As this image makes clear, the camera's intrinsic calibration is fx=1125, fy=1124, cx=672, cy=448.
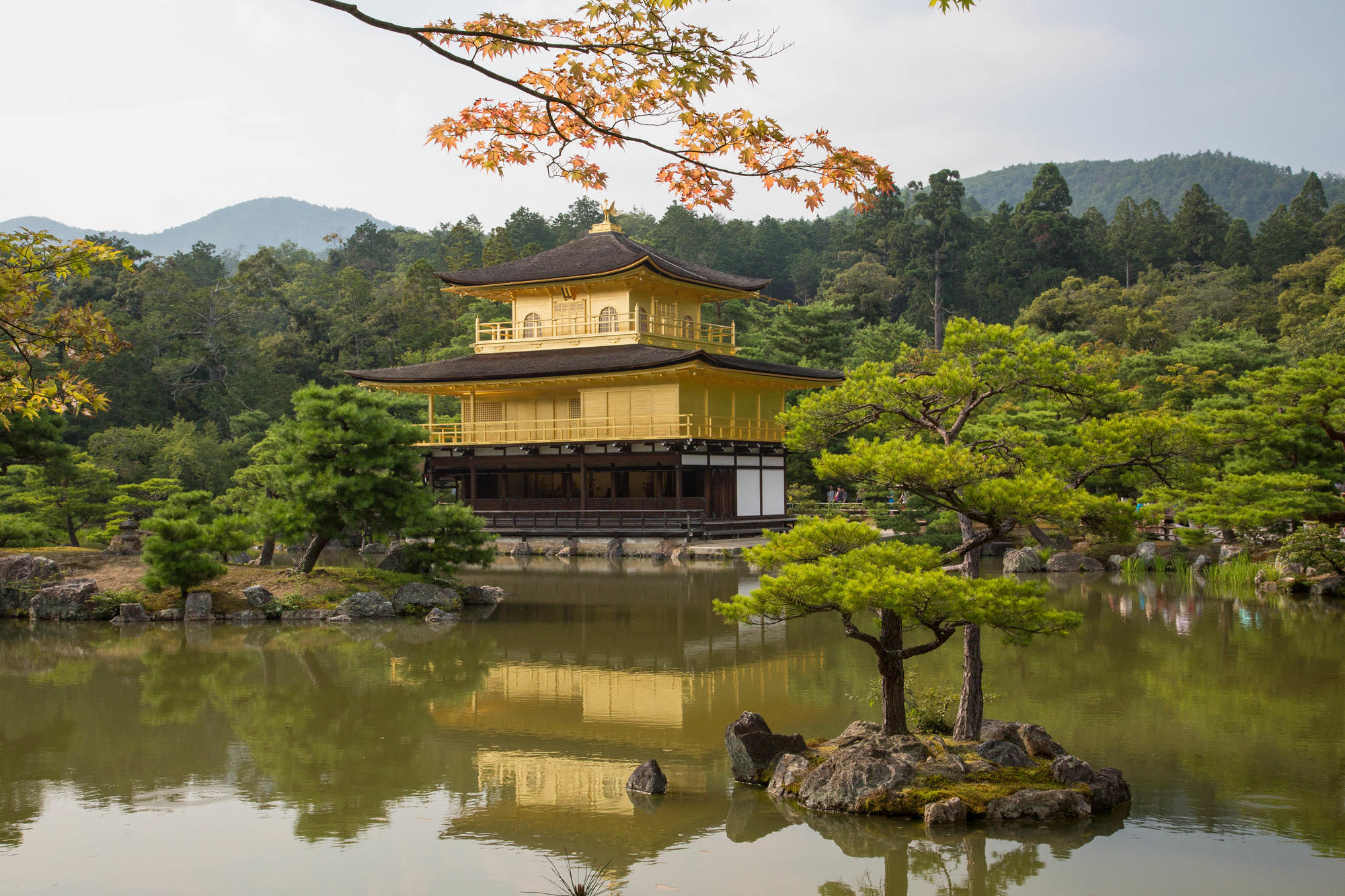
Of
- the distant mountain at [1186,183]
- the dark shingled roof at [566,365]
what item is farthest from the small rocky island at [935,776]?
the distant mountain at [1186,183]

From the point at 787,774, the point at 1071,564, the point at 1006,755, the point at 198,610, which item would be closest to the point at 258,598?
the point at 198,610

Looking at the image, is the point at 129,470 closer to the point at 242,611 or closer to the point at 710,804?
the point at 242,611

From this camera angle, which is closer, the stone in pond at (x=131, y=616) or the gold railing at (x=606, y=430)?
the stone in pond at (x=131, y=616)

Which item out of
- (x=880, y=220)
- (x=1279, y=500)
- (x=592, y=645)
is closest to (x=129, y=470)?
(x=592, y=645)

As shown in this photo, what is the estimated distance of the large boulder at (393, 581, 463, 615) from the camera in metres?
17.0

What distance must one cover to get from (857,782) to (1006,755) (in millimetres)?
1096

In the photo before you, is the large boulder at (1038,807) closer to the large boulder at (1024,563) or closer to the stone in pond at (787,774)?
the stone in pond at (787,774)

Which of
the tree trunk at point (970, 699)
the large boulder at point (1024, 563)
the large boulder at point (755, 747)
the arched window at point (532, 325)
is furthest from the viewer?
the arched window at point (532, 325)

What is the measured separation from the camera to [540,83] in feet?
17.5

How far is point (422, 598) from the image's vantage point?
1714 centimetres

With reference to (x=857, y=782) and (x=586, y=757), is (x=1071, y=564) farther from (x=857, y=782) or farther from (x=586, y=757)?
(x=857, y=782)

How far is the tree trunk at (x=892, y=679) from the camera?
25.7 ft

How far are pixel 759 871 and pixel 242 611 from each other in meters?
12.0

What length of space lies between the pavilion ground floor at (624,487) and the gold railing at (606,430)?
32 cm
